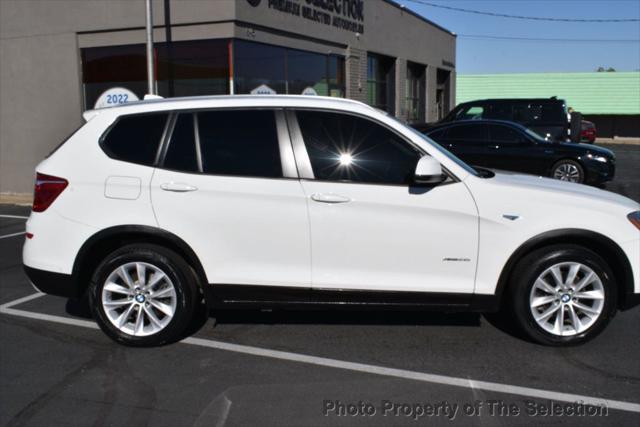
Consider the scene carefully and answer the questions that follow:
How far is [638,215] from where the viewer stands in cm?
464

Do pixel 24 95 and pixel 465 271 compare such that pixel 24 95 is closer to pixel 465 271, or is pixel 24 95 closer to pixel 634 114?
pixel 465 271

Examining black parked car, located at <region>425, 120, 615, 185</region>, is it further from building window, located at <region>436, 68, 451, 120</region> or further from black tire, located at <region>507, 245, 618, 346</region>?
building window, located at <region>436, 68, 451, 120</region>

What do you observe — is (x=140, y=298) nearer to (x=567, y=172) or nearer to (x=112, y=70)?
(x=112, y=70)

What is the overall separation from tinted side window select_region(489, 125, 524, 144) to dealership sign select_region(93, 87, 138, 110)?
24.3 feet

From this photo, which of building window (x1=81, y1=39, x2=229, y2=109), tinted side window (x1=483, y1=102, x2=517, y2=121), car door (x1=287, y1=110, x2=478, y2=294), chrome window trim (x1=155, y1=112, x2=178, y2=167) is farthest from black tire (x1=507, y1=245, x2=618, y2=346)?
tinted side window (x1=483, y1=102, x2=517, y2=121)

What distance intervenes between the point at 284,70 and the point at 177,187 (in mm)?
10108

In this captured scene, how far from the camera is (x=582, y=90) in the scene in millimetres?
41094

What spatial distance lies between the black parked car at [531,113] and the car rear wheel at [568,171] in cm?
219

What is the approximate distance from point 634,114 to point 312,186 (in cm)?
4203

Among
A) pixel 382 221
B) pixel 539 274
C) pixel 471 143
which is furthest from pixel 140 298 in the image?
pixel 471 143

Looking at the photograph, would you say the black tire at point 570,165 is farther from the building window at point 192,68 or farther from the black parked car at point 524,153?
the building window at point 192,68

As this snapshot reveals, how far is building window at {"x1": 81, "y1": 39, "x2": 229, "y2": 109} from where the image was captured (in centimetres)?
1239

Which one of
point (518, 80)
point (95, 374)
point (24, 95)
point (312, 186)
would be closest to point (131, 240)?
point (95, 374)

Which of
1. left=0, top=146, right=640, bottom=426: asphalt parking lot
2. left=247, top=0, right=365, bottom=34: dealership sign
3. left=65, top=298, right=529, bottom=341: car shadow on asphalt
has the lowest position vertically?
left=0, top=146, right=640, bottom=426: asphalt parking lot
